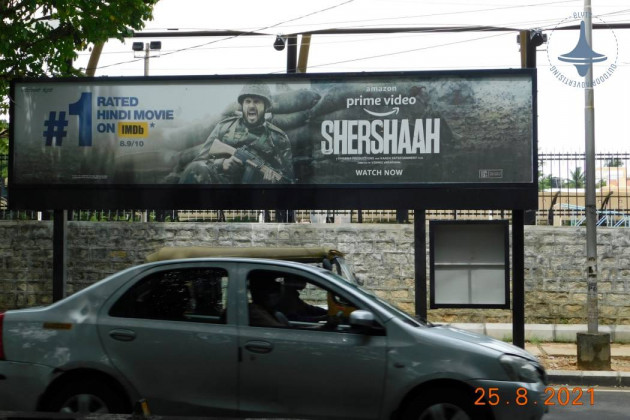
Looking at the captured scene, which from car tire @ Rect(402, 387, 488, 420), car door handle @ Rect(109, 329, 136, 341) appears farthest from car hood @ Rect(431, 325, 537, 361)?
car door handle @ Rect(109, 329, 136, 341)

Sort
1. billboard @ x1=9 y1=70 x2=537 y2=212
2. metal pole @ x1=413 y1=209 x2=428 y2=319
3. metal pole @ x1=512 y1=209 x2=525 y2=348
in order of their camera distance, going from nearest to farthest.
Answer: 1. metal pole @ x1=512 y1=209 x2=525 y2=348
2. metal pole @ x1=413 y1=209 x2=428 y2=319
3. billboard @ x1=9 y1=70 x2=537 y2=212

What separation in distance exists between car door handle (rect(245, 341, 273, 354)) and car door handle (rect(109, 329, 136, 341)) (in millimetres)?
898

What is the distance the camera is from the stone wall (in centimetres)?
1494

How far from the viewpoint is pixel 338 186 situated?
12.0 m

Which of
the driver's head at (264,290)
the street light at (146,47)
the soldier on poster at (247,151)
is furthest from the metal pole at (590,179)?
the street light at (146,47)

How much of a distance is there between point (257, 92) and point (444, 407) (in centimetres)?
738

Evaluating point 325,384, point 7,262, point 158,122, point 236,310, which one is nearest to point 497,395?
point 325,384

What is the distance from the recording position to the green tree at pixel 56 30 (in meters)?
13.7

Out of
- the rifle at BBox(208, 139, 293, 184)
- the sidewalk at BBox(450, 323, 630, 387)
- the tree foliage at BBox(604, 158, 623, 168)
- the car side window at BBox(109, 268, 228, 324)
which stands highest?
the tree foliage at BBox(604, 158, 623, 168)

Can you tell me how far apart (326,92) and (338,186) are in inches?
57.8

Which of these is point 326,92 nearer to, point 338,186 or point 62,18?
point 338,186

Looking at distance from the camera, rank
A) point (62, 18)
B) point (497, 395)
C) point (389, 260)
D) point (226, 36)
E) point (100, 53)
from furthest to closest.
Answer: point (100, 53)
point (226, 36)
point (389, 260)
point (62, 18)
point (497, 395)

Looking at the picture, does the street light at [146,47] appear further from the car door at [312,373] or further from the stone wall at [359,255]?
the car door at [312,373]

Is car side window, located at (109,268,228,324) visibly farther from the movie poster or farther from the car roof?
the movie poster
